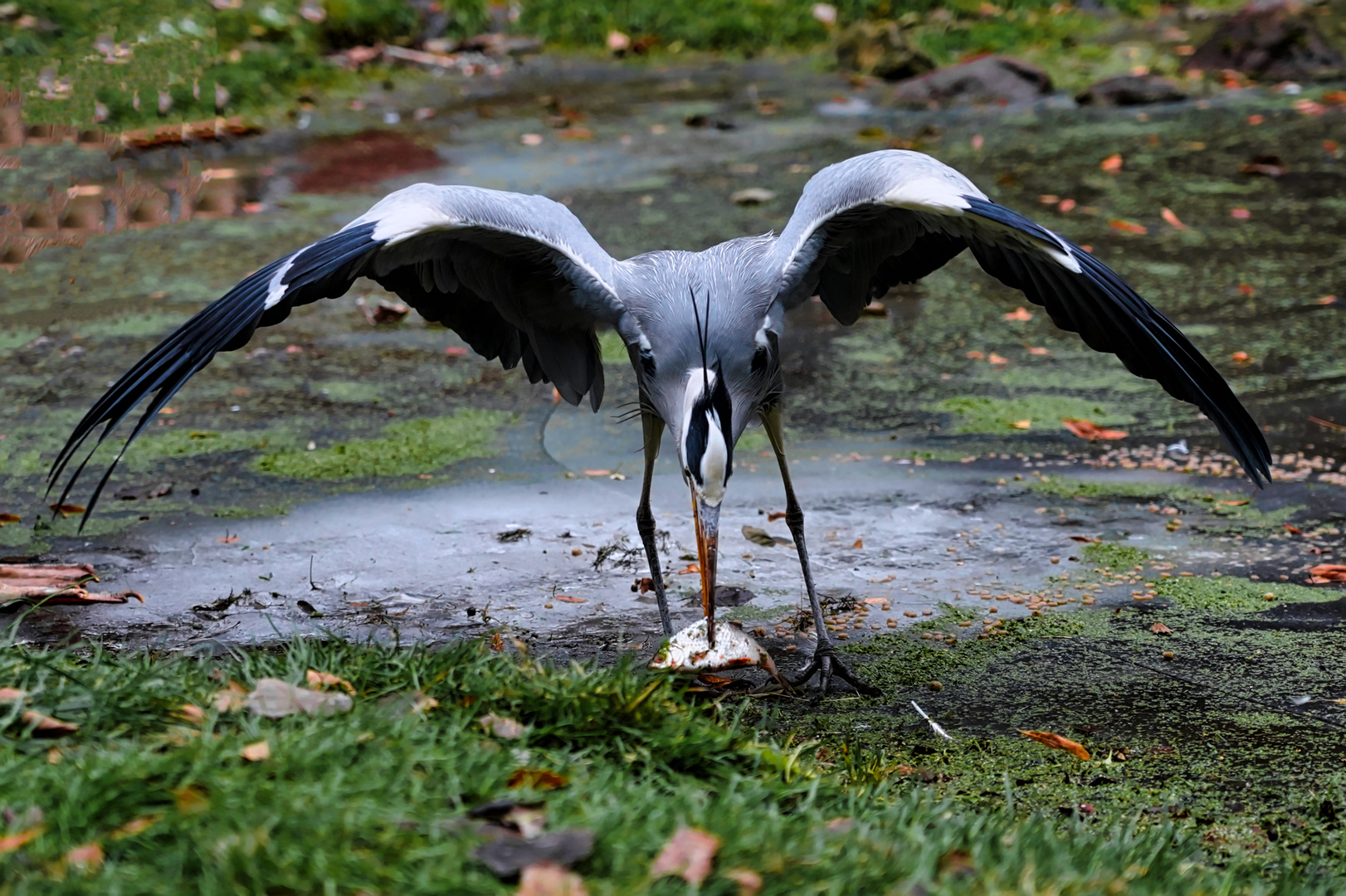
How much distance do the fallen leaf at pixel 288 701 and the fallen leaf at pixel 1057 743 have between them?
1.72 metres

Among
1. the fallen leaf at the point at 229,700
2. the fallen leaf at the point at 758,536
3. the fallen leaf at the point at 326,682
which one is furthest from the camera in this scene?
the fallen leaf at the point at 758,536

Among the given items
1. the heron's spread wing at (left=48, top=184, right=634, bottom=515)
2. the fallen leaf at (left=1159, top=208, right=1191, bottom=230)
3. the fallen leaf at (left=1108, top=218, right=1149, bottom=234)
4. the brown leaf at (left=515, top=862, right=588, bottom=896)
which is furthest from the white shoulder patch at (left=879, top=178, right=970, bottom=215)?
the fallen leaf at (left=1159, top=208, right=1191, bottom=230)

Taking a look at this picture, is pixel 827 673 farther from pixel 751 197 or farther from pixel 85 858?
pixel 751 197

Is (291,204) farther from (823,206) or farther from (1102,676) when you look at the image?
(1102,676)

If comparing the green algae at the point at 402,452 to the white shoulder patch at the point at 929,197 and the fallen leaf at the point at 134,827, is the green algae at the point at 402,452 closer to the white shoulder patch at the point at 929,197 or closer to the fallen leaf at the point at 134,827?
the white shoulder patch at the point at 929,197

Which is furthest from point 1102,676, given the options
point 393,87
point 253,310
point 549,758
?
point 393,87

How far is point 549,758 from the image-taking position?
2.77 meters

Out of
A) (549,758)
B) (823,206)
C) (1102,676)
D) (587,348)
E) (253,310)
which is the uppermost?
(823,206)

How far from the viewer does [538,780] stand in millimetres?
2605

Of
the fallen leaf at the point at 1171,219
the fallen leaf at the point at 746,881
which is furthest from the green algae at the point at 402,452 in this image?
the fallen leaf at the point at 1171,219

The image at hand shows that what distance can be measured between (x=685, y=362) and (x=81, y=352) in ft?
12.4

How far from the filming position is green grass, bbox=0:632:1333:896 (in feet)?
7.23

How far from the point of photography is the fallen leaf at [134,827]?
226 cm

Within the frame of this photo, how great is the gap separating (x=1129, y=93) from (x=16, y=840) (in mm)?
10051
